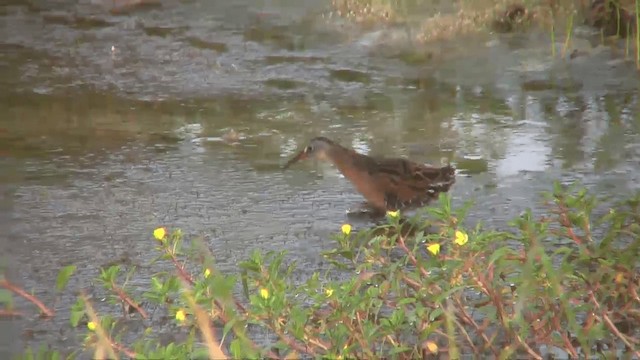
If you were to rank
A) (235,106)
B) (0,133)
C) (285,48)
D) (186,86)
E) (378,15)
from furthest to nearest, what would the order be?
1. (378,15)
2. (285,48)
3. (186,86)
4. (235,106)
5. (0,133)

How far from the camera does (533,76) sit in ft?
22.8

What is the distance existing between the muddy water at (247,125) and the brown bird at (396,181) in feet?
0.43

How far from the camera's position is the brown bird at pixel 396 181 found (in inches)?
197

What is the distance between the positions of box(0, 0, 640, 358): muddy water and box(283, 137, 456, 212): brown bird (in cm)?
13

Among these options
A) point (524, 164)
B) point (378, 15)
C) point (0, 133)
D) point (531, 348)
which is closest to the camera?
point (531, 348)

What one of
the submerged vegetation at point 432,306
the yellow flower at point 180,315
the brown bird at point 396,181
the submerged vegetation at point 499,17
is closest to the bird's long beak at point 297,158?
the brown bird at point 396,181

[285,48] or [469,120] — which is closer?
[469,120]

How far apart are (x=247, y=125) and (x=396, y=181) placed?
1.38 meters

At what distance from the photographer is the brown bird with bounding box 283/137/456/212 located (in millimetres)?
4996

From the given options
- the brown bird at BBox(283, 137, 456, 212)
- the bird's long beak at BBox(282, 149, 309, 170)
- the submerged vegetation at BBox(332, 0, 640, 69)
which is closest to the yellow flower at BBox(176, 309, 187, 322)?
the brown bird at BBox(283, 137, 456, 212)

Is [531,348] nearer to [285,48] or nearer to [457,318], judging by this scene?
[457,318]

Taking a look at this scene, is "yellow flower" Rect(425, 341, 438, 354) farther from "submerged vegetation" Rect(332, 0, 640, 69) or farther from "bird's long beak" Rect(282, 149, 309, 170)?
"submerged vegetation" Rect(332, 0, 640, 69)

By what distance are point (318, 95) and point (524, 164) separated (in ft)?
5.31

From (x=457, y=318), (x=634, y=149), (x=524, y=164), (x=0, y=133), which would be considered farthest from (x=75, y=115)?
(x=457, y=318)
